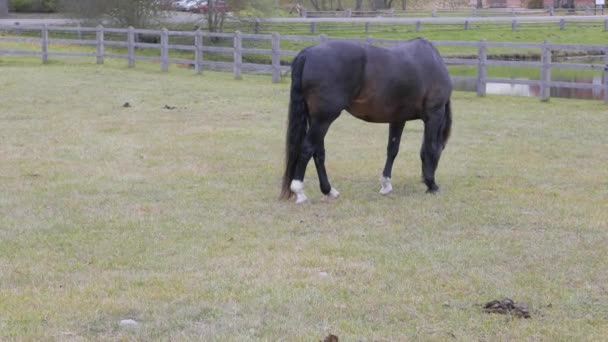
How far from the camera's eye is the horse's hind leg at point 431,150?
9.00 meters

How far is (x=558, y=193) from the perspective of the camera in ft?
29.3

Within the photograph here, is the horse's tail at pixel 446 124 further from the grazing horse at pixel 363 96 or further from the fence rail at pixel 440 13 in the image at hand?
the fence rail at pixel 440 13

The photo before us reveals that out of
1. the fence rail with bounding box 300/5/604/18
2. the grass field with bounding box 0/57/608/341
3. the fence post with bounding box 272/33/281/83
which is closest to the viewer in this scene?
the grass field with bounding box 0/57/608/341

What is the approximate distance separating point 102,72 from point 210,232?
18.0m

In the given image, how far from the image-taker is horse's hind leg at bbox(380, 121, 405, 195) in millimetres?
9039

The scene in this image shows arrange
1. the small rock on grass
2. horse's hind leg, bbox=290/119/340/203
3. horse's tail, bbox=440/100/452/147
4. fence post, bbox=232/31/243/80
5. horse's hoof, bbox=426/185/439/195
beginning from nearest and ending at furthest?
the small rock on grass
horse's hind leg, bbox=290/119/340/203
horse's hoof, bbox=426/185/439/195
horse's tail, bbox=440/100/452/147
fence post, bbox=232/31/243/80

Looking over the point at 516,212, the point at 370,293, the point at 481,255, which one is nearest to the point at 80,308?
the point at 370,293

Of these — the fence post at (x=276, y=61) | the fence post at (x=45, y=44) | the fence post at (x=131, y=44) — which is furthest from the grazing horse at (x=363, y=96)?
the fence post at (x=45, y=44)

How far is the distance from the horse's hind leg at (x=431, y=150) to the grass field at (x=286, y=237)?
143mm

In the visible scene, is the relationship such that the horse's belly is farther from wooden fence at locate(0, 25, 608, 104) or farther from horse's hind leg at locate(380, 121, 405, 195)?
wooden fence at locate(0, 25, 608, 104)

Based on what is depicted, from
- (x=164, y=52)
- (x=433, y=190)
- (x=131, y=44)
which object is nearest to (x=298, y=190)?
(x=433, y=190)

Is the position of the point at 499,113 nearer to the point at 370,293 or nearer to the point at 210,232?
the point at 210,232

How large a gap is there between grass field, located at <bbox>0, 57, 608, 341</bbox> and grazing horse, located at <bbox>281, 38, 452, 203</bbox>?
0.38 m

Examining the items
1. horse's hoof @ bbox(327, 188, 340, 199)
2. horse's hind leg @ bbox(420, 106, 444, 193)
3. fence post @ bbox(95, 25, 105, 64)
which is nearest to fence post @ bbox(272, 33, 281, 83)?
fence post @ bbox(95, 25, 105, 64)
